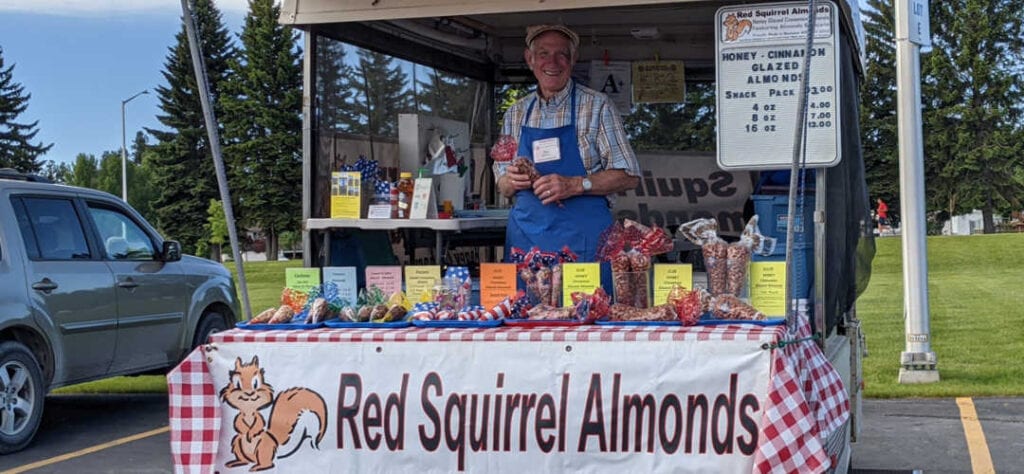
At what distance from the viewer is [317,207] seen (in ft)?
18.4

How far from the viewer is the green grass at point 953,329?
10.4m

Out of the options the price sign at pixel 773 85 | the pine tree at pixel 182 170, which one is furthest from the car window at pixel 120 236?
the pine tree at pixel 182 170

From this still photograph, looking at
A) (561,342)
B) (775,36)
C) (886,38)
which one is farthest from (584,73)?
(886,38)

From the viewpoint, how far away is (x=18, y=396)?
313 inches

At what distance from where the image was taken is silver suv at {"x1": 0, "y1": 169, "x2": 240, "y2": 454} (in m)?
8.00

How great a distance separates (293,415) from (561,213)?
1535 millimetres

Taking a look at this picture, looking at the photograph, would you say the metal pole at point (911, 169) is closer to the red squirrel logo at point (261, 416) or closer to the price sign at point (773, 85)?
the price sign at point (773, 85)

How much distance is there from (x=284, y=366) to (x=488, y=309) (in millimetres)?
812

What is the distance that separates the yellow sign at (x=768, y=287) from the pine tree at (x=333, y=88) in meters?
2.34

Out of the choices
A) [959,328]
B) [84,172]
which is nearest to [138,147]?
[84,172]

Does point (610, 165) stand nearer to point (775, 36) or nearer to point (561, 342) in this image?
point (775, 36)

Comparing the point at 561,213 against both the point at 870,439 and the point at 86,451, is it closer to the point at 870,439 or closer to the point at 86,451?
the point at 870,439

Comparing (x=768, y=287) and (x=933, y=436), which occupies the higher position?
(x=768, y=287)

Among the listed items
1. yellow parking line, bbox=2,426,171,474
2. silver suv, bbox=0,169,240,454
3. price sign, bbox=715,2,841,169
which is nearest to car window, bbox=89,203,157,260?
silver suv, bbox=0,169,240,454
